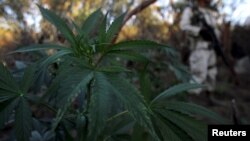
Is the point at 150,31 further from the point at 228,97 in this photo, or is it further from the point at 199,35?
the point at 228,97

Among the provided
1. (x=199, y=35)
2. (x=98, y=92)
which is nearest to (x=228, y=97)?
(x=199, y=35)

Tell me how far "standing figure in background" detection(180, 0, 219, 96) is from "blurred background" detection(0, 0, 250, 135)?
152mm

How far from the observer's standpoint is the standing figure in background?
509 centimetres

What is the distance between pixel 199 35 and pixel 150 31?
59 cm

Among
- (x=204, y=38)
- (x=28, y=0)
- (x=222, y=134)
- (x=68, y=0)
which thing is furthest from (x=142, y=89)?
(x=204, y=38)

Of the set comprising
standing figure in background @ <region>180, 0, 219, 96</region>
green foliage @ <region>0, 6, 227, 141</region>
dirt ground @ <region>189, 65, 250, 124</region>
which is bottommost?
dirt ground @ <region>189, 65, 250, 124</region>

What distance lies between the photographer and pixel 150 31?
16.7ft

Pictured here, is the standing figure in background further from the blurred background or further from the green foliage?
the green foliage

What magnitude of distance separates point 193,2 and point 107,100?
455cm

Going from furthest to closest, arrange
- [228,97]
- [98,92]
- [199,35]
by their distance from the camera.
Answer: [228,97] → [199,35] → [98,92]

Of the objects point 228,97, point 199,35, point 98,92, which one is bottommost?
point 228,97

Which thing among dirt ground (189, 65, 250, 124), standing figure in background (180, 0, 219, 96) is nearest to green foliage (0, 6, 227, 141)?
dirt ground (189, 65, 250, 124)

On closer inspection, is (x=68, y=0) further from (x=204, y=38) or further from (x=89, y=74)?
(x=89, y=74)

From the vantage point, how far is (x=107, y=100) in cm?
85
